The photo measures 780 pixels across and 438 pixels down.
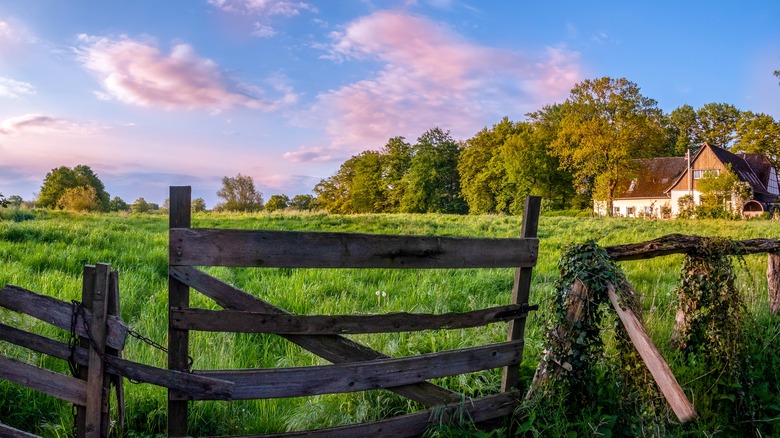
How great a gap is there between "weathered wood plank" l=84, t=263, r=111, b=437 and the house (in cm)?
5446

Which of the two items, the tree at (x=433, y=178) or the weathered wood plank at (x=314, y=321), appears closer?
the weathered wood plank at (x=314, y=321)

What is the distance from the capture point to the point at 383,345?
5332 mm

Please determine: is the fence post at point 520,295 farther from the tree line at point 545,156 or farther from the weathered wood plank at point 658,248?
the tree line at point 545,156

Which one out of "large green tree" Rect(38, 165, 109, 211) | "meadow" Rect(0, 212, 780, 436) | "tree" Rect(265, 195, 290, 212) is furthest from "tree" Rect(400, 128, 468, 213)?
"meadow" Rect(0, 212, 780, 436)

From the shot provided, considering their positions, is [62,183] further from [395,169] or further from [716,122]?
[716,122]

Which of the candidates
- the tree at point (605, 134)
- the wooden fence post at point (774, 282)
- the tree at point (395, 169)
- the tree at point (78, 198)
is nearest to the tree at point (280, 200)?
the tree at point (395, 169)

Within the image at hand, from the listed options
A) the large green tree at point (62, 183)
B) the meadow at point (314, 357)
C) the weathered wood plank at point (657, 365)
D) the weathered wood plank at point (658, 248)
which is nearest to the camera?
the weathered wood plank at point (657, 365)

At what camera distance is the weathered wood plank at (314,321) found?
314 cm

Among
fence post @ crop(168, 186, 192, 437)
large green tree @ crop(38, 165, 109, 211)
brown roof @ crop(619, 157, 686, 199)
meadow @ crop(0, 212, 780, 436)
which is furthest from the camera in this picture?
large green tree @ crop(38, 165, 109, 211)

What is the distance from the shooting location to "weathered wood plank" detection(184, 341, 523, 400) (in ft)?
10.7

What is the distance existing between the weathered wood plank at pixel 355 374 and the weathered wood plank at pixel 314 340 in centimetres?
10

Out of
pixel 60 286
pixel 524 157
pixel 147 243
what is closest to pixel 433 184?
pixel 524 157

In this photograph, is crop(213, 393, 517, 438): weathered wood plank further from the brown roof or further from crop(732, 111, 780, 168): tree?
crop(732, 111, 780, 168): tree

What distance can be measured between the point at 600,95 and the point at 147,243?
4894 centimetres
